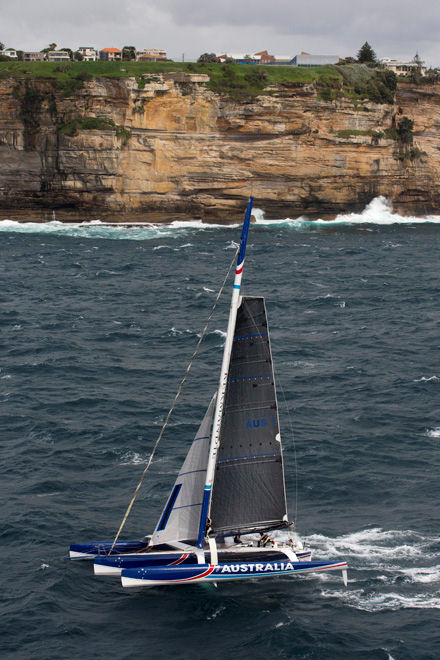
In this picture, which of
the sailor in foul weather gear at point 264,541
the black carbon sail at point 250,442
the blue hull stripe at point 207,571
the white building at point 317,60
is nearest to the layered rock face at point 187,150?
the white building at point 317,60

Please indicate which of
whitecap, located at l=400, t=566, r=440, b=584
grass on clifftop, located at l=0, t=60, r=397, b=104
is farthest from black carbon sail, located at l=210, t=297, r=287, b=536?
grass on clifftop, located at l=0, t=60, r=397, b=104

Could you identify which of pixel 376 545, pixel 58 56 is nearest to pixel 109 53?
pixel 58 56

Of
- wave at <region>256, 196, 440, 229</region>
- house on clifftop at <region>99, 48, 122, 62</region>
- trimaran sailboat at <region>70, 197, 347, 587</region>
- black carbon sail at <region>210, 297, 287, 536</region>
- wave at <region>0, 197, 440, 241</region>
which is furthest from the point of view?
house on clifftop at <region>99, 48, 122, 62</region>

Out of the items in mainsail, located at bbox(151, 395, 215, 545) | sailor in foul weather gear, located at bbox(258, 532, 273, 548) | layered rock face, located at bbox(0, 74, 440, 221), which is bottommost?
sailor in foul weather gear, located at bbox(258, 532, 273, 548)

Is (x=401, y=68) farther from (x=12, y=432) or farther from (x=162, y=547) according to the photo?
(x=162, y=547)

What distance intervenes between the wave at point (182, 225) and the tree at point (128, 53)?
3643 cm

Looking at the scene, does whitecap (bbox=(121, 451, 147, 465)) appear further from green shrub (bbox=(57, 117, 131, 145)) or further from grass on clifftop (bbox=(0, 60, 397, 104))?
grass on clifftop (bbox=(0, 60, 397, 104))

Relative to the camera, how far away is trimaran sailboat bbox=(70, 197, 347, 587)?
1186 inches

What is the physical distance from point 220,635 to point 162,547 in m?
4.35

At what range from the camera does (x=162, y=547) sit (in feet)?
103

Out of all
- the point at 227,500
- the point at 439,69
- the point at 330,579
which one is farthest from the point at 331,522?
the point at 439,69

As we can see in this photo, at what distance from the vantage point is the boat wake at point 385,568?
30.6m

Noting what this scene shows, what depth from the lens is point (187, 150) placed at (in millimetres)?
121125

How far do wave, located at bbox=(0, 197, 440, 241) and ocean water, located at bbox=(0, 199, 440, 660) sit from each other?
2232 cm
